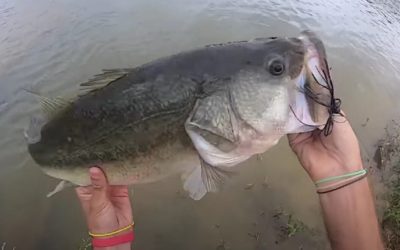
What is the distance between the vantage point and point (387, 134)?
203 inches

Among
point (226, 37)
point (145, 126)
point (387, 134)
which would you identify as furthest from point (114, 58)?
point (145, 126)

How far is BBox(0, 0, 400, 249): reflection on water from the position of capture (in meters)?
3.96

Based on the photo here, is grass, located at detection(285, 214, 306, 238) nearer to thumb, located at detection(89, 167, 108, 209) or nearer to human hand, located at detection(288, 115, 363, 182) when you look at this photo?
human hand, located at detection(288, 115, 363, 182)

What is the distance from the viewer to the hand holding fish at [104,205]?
2168 millimetres

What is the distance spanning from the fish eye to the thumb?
3.23ft

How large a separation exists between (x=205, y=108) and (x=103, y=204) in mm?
853

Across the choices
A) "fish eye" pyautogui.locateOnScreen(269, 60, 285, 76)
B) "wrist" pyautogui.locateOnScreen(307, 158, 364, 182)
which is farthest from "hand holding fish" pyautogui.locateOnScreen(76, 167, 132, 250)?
"wrist" pyautogui.locateOnScreen(307, 158, 364, 182)

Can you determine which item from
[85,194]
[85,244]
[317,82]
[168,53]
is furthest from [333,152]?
[168,53]

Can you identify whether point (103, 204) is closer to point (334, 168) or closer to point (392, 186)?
point (334, 168)

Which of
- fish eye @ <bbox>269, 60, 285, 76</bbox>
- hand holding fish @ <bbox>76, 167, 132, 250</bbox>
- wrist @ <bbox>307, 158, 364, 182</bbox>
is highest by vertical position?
fish eye @ <bbox>269, 60, 285, 76</bbox>

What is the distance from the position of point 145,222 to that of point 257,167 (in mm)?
1403

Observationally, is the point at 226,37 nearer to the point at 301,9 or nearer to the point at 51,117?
the point at 301,9

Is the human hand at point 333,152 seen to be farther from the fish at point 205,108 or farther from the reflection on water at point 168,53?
A: the reflection on water at point 168,53

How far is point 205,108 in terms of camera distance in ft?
6.31
